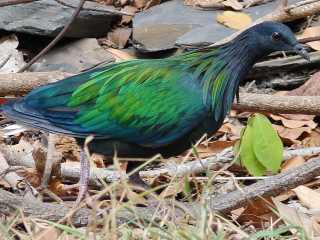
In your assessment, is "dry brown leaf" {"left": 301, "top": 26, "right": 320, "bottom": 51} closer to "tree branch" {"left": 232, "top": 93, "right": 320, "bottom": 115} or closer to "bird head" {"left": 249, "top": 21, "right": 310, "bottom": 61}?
"tree branch" {"left": 232, "top": 93, "right": 320, "bottom": 115}

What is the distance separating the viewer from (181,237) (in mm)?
3406

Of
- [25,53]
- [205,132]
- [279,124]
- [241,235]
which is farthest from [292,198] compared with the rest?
[25,53]

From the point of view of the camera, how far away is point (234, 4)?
7.14 m

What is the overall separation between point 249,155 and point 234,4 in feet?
7.59

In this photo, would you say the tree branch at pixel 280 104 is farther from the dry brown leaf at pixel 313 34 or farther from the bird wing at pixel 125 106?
the dry brown leaf at pixel 313 34

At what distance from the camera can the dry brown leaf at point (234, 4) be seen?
23.3 feet

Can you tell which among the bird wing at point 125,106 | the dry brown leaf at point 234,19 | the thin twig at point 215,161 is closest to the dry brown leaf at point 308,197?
the thin twig at point 215,161

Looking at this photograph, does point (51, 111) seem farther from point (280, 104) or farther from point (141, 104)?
point (280, 104)

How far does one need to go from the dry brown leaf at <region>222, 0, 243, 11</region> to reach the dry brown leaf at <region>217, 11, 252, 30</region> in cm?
7

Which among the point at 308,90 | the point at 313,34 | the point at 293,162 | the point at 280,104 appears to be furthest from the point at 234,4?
the point at 293,162

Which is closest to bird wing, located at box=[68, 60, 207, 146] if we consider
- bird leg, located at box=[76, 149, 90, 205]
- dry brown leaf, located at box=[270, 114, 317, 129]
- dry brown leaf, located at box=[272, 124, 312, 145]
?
bird leg, located at box=[76, 149, 90, 205]

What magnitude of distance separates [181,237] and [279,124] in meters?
2.86

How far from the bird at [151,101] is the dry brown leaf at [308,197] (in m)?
0.54

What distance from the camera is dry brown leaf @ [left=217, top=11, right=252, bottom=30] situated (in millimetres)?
6816
